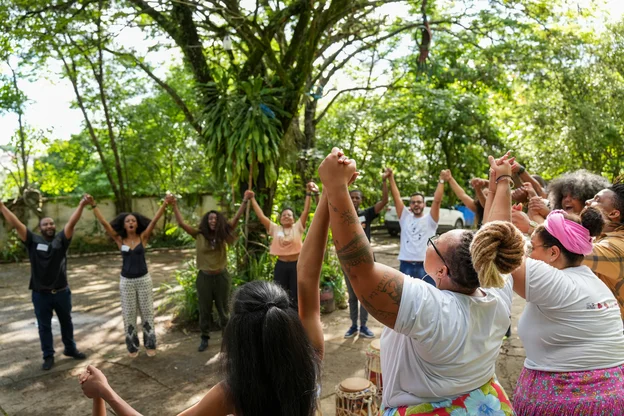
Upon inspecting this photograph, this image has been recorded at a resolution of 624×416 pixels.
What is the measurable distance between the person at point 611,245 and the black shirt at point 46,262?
556 centimetres

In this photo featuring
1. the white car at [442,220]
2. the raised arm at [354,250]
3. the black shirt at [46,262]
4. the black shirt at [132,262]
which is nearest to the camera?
the raised arm at [354,250]

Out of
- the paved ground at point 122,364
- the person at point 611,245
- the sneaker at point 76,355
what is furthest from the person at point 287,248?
the person at point 611,245

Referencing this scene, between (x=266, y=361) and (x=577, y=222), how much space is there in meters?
2.02

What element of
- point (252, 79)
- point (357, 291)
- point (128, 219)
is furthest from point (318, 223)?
point (252, 79)

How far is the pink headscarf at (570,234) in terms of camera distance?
2.50 m

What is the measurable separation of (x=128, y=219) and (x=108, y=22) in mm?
4175

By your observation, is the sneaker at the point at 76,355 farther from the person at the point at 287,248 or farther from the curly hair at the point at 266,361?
the curly hair at the point at 266,361

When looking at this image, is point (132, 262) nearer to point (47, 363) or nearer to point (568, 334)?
point (47, 363)

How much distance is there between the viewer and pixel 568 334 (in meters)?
2.44

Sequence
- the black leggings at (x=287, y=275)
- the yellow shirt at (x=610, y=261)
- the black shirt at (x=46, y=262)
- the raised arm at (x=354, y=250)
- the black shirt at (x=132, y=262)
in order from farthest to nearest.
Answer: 1. the black leggings at (x=287, y=275)
2. the black shirt at (x=132, y=262)
3. the black shirt at (x=46, y=262)
4. the yellow shirt at (x=610, y=261)
5. the raised arm at (x=354, y=250)

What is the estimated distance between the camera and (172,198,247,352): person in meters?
6.44

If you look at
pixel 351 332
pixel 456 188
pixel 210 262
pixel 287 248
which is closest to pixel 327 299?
pixel 351 332

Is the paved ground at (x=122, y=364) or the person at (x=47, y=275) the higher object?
the person at (x=47, y=275)

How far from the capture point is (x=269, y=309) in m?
1.71
